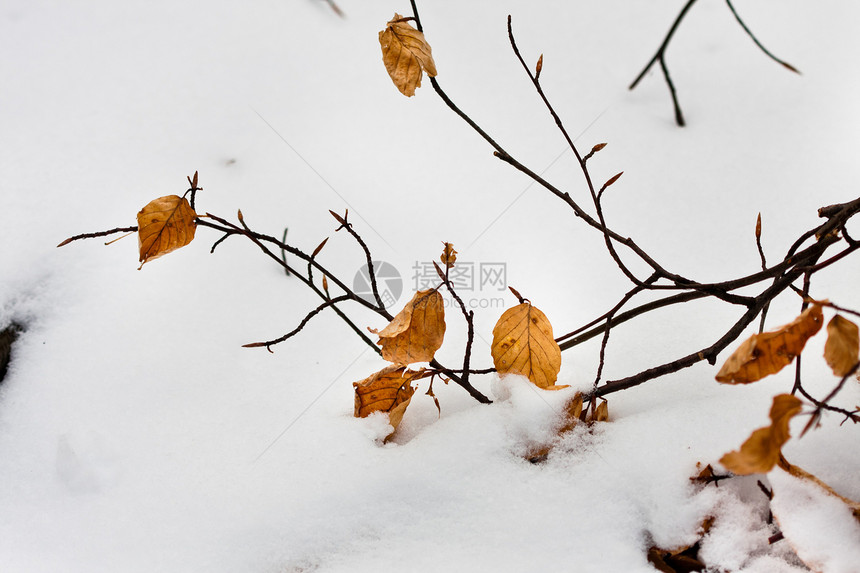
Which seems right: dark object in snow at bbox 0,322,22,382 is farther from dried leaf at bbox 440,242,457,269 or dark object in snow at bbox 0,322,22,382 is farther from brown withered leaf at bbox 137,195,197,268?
dried leaf at bbox 440,242,457,269

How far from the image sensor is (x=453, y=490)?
68 centimetres

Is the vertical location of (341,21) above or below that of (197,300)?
above

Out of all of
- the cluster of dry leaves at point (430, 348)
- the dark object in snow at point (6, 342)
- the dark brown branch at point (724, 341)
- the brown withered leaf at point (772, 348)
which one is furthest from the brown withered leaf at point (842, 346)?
the dark object in snow at point (6, 342)

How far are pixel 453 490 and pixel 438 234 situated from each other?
46 cm

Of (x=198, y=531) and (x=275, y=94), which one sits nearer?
(x=198, y=531)

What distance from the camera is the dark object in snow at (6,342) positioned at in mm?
860

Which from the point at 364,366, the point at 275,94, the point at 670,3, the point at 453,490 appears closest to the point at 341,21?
the point at 275,94

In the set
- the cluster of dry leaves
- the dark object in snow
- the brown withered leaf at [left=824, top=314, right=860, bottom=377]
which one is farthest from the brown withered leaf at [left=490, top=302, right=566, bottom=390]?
the dark object in snow

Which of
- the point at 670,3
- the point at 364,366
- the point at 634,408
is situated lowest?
the point at 634,408

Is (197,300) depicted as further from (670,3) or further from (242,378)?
(670,3)

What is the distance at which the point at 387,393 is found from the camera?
2.45 ft

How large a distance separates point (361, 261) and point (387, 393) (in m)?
0.31

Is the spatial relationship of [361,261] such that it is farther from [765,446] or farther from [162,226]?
[765,446]

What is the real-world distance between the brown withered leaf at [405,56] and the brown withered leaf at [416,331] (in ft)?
0.77
